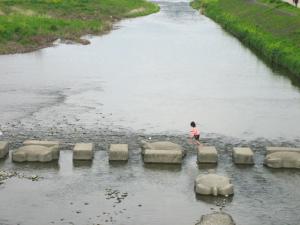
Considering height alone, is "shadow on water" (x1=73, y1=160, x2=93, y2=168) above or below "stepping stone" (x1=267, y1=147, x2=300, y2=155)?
below

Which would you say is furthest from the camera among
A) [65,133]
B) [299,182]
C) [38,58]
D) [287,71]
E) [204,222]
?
[38,58]

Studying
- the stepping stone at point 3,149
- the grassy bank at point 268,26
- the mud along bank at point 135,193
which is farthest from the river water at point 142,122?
the grassy bank at point 268,26

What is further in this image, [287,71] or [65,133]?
[287,71]

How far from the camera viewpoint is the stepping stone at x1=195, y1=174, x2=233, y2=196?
19.5m

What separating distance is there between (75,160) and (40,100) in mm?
10983

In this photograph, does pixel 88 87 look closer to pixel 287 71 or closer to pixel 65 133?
pixel 65 133

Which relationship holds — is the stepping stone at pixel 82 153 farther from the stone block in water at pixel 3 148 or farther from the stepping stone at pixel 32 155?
the stone block in water at pixel 3 148

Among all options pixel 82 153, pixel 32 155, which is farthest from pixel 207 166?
pixel 32 155

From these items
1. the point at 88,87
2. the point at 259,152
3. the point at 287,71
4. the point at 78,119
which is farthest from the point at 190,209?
the point at 287,71

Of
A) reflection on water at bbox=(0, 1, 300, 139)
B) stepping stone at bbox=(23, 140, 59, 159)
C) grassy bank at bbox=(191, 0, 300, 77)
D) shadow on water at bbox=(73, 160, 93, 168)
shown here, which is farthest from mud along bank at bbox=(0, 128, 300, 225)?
grassy bank at bbox=(191, 0, 300, 77)

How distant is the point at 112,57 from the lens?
167ft

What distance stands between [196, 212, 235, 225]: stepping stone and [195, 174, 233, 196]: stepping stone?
1791mm

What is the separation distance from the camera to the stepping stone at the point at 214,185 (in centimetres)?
1952

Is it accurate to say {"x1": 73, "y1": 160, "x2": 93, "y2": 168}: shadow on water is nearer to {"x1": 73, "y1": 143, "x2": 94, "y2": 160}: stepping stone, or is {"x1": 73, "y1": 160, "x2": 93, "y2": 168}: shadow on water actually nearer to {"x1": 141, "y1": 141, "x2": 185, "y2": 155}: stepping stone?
{"x1": 73, "y1": 143, "x2": 94, "y2": 160}: stepping stone
